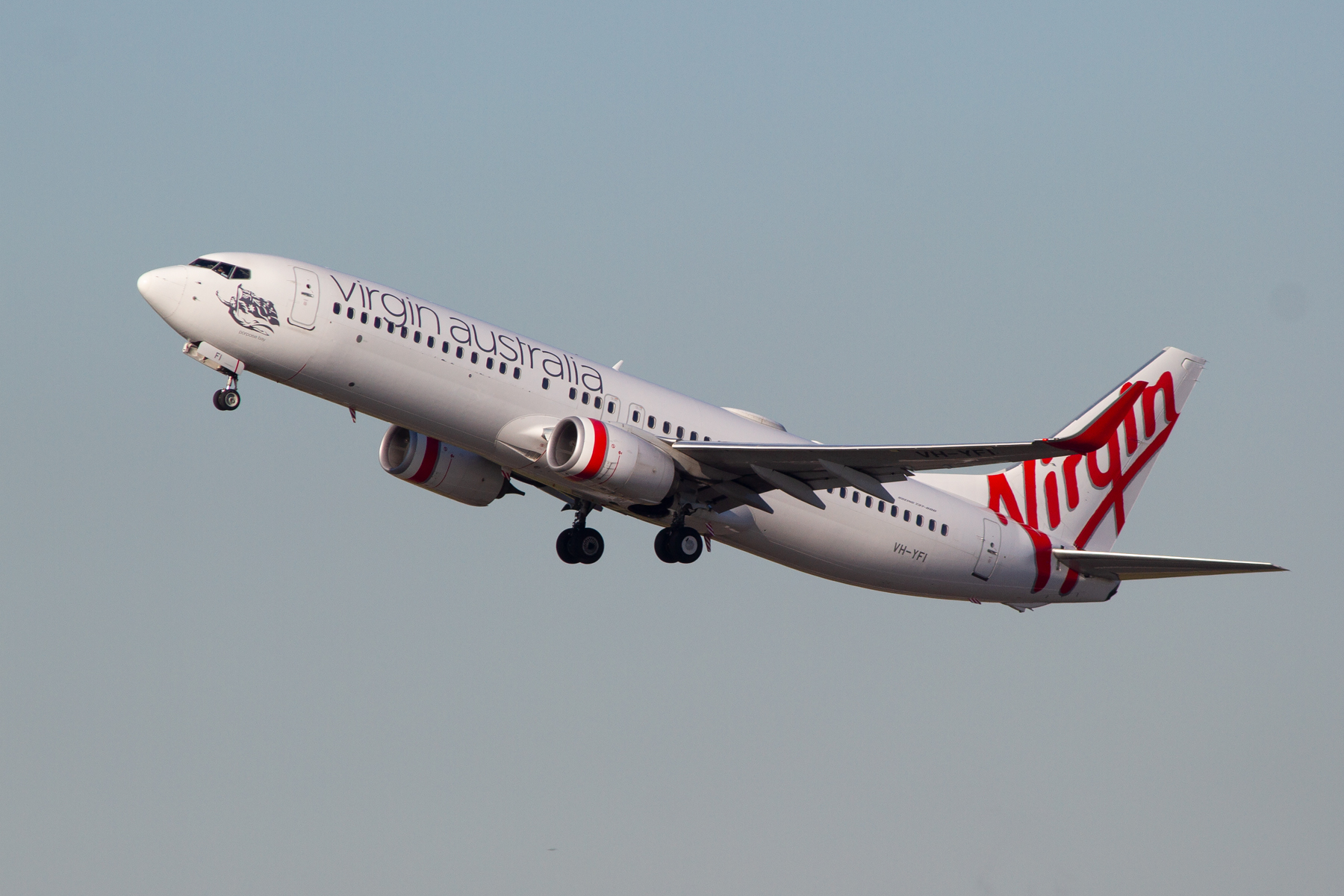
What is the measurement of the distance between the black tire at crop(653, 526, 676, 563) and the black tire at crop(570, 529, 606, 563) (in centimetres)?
366

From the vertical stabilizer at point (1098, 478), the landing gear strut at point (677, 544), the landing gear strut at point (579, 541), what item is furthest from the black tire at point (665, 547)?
the vertical stabilizer at point (1098, 478)

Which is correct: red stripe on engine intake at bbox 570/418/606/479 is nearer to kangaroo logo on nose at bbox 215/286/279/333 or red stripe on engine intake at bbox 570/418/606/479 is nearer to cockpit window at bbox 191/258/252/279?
kangaroo logo on nose at bbox 215/286/279/333

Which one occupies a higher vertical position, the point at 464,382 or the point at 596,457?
the point at 464,382

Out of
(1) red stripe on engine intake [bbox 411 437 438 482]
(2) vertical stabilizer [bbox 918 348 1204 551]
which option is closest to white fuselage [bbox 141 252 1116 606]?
(1) red stripe on engine intake [bbox 411 437 438 482]

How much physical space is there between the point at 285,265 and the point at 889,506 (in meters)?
16.5

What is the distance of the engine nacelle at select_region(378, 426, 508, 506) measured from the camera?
41.6 meters

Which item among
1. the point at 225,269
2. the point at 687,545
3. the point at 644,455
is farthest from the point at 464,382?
the point at 687,545

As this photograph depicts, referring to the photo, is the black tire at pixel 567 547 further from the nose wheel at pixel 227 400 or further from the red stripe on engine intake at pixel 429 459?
the nose wheel at pixel 227 400

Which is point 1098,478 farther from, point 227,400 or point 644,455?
point 227,400

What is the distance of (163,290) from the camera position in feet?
114

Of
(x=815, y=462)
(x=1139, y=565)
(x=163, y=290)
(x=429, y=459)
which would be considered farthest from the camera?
(x=1139, y=565)

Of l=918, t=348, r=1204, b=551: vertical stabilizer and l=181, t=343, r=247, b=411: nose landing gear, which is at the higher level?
l=918, t=348, r=1204, b=551: vertical stabilizer

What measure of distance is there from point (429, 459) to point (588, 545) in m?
4.74

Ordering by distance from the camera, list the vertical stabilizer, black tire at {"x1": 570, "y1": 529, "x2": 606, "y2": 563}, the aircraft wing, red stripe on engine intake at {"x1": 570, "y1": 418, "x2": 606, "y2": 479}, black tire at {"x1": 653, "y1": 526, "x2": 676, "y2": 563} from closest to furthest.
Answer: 1. the aircraft wing
2. red stripe on engine intake at {"x1": 570, "y1": 418, "x2": 606, "y2": 479}
3. black tire at {"x1": 653, "y1": 526, "x2": 676, "y2": 563}
4. black tire at {"x1": 570, "y1": 529, "x2": 606, "y2": 563}
5. the vertical stabilizer
